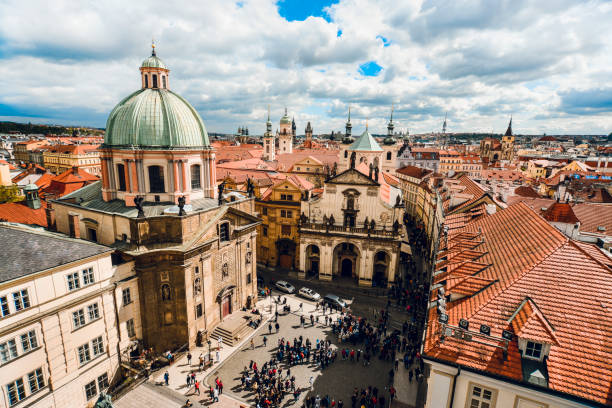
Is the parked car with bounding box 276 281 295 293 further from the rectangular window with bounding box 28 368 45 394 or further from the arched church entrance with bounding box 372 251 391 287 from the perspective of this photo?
the rectangular window with bounding box 28 368 45 394

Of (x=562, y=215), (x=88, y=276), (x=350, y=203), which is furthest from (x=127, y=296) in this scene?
(x=562, y=215)

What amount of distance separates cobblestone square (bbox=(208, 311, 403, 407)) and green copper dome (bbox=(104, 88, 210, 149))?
20169 millimetres

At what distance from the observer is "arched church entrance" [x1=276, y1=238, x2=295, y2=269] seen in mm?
47781

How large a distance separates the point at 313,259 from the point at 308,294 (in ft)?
24.4

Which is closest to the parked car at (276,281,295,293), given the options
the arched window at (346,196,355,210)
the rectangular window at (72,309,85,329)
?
the arched window at (346,196,355,210)

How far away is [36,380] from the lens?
2005 centimetres

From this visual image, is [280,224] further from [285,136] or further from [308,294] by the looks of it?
[285,136]

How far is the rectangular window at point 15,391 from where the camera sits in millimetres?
18881

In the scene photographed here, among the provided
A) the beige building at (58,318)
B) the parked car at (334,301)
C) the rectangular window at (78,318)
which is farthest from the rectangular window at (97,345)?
the parked car at (334,301)

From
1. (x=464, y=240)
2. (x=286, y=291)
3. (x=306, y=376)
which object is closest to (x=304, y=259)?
(x=286, y=291)

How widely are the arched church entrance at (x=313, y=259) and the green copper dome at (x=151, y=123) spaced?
21515mm

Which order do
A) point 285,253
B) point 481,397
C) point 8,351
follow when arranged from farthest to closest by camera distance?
point 285,253
point 8,351
point 481,397

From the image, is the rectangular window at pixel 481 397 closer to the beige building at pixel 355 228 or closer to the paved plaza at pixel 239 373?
the paved plaza at pixel 239 373

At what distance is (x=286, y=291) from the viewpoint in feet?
133
